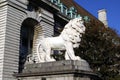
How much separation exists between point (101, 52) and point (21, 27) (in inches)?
325

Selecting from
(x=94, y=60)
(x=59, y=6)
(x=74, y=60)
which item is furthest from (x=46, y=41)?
(x=59, y=6)

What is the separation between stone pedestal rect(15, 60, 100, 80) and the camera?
40.3 feet

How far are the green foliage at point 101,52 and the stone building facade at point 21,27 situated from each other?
2.58m

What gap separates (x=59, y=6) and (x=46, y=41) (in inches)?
830

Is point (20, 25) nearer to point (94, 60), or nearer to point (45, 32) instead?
point (45, 32)

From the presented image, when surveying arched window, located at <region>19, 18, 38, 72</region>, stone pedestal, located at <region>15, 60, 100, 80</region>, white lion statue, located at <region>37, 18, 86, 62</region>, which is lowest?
stone pedestal, located at <region>15, 60, 100, 80</region>

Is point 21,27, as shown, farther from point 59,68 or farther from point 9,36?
point 59,68

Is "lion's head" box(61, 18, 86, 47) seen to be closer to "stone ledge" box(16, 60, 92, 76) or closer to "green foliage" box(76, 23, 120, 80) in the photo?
"stone ledge" box(16, 60, 92, 76)

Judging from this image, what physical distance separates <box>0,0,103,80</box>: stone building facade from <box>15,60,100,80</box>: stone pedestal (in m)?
10.3

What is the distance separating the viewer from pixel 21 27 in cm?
2781

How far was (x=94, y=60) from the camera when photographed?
84.8 feet

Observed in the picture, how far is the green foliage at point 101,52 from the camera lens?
84.6 ft

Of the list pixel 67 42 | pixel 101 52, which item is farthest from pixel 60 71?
pixel 101 52

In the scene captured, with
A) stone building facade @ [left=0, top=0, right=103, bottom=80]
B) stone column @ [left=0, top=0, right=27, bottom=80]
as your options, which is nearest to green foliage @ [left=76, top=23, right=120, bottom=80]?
stone building facade @ [left=0, top=0, right=103, bottom=80]
